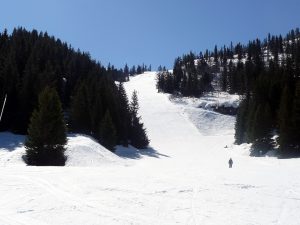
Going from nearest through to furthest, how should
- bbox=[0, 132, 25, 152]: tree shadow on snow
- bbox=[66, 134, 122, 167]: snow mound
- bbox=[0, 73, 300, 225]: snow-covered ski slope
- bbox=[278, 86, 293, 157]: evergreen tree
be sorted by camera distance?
bbox=[0, 73, 300, 225]: snow-covered ski slope, bbox=[66, 134, 122, 167]: snow mound, bbox=[0, 132, 25, 152]: tree shadow on snow, bbox=[278, 86, 293, 157]: evergreen tree

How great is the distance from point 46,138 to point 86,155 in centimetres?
649

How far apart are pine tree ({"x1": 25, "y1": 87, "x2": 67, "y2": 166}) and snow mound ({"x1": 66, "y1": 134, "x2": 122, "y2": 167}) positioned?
2.82m

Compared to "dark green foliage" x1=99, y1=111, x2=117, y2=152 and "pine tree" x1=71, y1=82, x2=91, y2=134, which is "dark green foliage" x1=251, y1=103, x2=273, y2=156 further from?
"pine tree" x1=71, y1=82, x2=91, y2=134

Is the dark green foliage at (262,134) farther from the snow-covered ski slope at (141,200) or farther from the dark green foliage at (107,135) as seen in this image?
the snow-covered ski slope at (141,200)

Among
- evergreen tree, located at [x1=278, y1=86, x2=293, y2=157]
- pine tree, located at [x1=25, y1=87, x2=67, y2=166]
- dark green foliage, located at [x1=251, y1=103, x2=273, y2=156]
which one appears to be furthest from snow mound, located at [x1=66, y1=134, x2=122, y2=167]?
dark green foliage, located at [x1=251, y1=103, x2=273, y2=156]

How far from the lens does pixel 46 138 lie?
36156 mm

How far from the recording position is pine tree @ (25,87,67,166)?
36.0 meters

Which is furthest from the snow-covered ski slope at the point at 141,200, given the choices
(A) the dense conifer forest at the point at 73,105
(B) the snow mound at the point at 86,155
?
(A) the dense conifer forest at the point at 73,105

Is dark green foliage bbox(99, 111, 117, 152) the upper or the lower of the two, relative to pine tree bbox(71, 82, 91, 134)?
lower

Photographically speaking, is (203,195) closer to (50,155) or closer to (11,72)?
(50,155)

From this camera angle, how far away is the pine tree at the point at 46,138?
35969 mm

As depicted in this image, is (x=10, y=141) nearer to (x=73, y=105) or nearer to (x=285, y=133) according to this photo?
(x=73, y=105)

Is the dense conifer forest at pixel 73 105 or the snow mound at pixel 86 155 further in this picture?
the dense conifer forest at pixel 73 105

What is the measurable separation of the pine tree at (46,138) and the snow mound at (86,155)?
2.82 m
